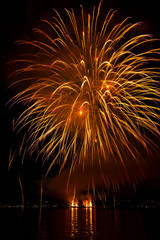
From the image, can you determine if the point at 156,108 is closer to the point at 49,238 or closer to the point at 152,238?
the point at 152,238

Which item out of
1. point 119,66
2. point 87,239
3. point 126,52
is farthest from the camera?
point 119,66

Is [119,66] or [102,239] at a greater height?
[119,66]

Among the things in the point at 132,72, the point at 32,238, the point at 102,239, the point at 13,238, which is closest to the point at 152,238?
the point at 102,239

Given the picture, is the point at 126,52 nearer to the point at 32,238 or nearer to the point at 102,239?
the point at 102,239

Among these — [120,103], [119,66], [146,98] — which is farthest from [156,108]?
[119,66]

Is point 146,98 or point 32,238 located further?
point 146,98

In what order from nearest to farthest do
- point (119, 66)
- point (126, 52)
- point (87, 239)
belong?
point (87, 239) < point (126, 52) < point (119, 66)

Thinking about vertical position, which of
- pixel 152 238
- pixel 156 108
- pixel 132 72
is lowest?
pixel 152 238

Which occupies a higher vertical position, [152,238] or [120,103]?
[120,103]

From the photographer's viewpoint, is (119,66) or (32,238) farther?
(119,66)
